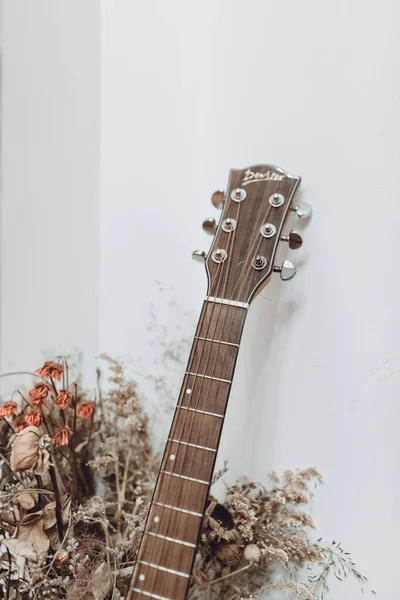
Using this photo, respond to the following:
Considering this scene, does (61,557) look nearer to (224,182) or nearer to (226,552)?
(226,552)

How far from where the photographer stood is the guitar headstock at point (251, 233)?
731 mm

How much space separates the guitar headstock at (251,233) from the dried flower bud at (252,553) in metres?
0.37

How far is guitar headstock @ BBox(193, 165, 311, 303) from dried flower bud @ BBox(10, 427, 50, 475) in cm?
32

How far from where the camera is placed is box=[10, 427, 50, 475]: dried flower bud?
25.1 inches

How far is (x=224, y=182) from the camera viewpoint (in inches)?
37.9

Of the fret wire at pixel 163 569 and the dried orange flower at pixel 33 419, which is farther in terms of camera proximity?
the dried orange flower at pixel 33 419

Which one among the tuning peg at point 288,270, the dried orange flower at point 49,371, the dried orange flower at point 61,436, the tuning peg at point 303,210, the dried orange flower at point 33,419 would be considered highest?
the tuning peg at point 303,210

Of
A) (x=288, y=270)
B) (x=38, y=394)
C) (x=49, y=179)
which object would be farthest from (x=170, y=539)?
(x=49, y=179)

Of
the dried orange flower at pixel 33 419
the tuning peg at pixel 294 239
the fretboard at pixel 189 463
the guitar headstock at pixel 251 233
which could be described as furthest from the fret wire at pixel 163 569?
the tuning peg at pixel 294 239

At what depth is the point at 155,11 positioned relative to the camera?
104 cm

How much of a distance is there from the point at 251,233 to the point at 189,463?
356 millimetres

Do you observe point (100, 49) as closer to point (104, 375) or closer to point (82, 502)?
point (104, 375)

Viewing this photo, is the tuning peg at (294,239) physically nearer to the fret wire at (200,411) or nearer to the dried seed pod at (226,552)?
the fret wire at (200,411)

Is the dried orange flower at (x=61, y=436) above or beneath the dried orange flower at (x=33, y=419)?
beneath
